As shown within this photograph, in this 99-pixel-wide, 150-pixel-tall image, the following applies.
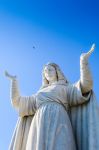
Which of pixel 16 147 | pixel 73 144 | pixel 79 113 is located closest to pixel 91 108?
pixel 79 113

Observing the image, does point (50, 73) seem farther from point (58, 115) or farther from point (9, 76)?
point (58, 115)

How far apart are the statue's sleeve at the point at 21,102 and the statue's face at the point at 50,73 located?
852 mm

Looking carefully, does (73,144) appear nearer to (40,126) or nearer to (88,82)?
(40,126)

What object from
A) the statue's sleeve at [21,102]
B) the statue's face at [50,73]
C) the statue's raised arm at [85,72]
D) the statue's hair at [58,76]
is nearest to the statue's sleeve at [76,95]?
the statue's raised arm at [85,72]

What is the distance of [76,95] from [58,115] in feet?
2.96

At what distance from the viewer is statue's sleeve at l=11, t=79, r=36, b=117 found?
13109mm

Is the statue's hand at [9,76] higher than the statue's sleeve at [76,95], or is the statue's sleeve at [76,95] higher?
the statue's hand at [9,76]

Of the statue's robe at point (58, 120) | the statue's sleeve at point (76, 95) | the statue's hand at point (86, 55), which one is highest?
the statue's hand at point (86, 55)

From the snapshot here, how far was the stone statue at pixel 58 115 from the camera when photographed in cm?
1191

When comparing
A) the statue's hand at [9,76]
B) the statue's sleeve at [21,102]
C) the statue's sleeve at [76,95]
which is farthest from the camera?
the statue's hand at [9,76]

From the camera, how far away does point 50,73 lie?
13750mm

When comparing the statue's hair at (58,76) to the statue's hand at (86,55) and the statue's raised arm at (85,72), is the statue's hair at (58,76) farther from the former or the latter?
the statue's hand at (86,55)

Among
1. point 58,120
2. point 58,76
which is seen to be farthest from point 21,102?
point 58,120

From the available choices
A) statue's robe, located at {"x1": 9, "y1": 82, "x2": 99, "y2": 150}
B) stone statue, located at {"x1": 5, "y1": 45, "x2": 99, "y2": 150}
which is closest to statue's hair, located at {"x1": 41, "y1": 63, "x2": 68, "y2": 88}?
stone statue, located at {"x1": 5, "y1": 45, "x2": 99, "y2": 150}
